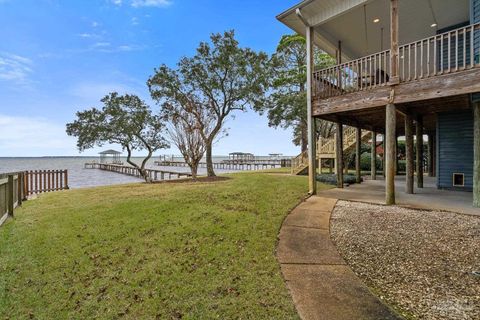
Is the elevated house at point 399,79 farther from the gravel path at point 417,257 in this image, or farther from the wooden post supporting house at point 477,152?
the gravel path at point 417,257

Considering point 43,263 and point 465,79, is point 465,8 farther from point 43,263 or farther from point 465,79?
point 43,263

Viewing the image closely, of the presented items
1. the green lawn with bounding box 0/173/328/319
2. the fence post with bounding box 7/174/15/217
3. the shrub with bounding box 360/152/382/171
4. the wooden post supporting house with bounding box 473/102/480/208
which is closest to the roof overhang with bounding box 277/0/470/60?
the wooden post supporting house with bounding box 473/102/480/208

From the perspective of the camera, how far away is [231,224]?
5273 millimetres

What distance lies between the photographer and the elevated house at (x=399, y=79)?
620 centimetres

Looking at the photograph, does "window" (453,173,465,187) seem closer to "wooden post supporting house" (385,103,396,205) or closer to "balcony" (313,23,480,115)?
"balcony" (313,23,480,115)

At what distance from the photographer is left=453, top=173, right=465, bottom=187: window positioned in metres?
9.02

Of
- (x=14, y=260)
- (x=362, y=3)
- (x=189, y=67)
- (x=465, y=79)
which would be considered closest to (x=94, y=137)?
(x=189, y=67)

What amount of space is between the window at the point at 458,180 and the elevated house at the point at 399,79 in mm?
33

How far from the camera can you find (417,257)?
12.2 ft

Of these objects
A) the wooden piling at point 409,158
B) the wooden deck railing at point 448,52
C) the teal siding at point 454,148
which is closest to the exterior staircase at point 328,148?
the teal siding at point 454,148

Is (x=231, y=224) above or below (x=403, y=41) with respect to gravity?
below

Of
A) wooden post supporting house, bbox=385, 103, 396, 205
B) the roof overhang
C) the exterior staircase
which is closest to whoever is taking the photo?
wooden post supporting house, bbox=385, 103, 396, 205

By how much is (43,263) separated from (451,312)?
18.3 feet

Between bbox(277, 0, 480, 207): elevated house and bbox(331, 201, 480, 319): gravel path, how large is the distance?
1730 millimetres
